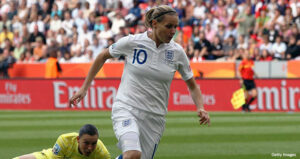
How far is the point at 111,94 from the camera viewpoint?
25250mm

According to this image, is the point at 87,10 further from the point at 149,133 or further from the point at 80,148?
the point at 149,133

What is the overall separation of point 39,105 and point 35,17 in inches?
219

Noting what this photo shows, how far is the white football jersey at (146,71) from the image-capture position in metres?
7.64

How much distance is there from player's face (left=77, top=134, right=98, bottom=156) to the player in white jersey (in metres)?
0.87

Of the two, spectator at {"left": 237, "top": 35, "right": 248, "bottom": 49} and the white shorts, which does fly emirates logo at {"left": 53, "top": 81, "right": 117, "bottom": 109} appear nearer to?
spectator at {"left": 237, "top": 35, "right": 248, "bottom": 49}

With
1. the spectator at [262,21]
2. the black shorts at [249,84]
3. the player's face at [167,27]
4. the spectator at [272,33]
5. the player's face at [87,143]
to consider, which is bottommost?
the black shorts at [249,84]

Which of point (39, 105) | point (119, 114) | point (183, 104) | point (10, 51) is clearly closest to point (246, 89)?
point (183, 104)

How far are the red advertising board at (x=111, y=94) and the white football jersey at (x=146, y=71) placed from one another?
1611 cm

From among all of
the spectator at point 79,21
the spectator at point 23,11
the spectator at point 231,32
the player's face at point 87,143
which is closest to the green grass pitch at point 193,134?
the player's face at point 87,143

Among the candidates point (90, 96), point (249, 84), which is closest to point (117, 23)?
point (90, 96)

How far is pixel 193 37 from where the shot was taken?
27125 millimetres

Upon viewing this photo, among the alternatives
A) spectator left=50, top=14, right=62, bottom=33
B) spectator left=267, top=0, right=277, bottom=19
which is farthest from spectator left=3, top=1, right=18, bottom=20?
spectator left=267, top=0, right=277, bottom=19

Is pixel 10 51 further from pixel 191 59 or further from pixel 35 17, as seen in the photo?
pixel 191 59

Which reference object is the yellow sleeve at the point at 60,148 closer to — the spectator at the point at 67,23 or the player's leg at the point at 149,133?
the player's leg at the point at 149,133
